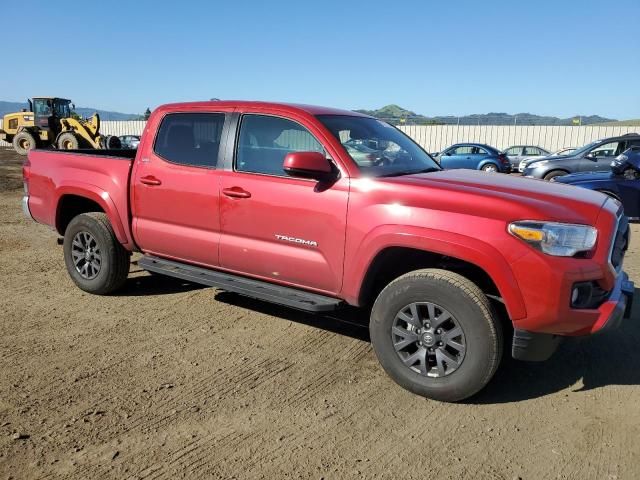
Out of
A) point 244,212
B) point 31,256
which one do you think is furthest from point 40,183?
point 244,212

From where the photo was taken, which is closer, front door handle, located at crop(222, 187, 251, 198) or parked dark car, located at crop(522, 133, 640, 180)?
front door handle, located at crop(222, 187, 251, 198)

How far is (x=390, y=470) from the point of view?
276 centimetres

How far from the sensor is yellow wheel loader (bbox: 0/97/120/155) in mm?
24547

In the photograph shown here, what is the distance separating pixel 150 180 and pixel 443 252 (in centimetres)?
277

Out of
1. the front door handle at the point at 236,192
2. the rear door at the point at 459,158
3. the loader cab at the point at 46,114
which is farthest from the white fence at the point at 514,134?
the front door handle at the point at 236,192

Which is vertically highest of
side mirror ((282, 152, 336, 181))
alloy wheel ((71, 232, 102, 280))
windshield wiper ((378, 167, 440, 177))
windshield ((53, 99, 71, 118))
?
windshield ((53, 99, 71, 118))

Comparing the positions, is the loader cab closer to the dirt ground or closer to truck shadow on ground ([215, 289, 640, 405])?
the dirt ground

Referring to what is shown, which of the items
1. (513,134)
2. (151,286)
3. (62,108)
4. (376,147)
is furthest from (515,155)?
(376,147)

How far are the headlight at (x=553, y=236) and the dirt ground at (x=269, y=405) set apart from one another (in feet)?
3.45

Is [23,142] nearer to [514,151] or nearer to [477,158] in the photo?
[477,158]

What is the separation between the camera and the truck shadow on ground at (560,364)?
12.0 feet

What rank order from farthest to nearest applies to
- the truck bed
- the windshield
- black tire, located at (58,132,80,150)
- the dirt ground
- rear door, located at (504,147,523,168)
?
the windshield, rear door, located at (504,147,523,168), black tire, located at (58,132,80,150), the truck bed, the dirt ground

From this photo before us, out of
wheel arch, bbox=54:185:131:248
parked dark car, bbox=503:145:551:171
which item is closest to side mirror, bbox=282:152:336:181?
wheel arch, bbox=54:185:131:248

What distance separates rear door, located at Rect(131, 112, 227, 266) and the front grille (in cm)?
287
